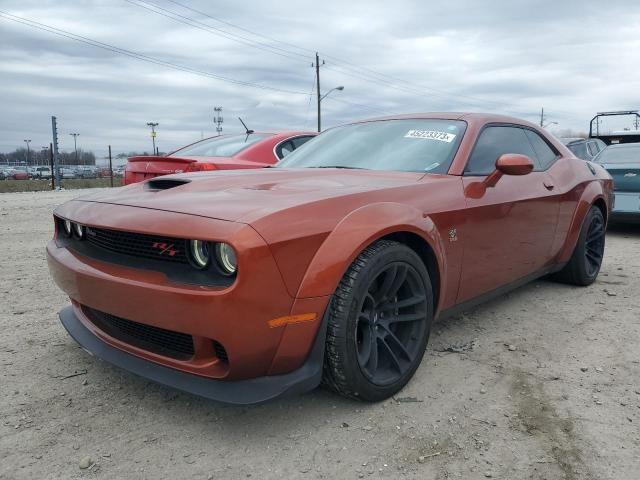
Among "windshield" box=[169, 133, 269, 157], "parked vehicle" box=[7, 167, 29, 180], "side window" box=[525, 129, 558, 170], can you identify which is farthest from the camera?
"parked vehicle" box=[7, 167, 29, 180]

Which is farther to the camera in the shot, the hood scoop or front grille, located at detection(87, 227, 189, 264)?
the hood scoop

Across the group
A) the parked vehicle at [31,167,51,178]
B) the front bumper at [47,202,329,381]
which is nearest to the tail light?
the front bumper at [47,202,329,381]

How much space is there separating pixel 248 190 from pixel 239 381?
851 mm

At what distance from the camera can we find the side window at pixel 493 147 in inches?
122

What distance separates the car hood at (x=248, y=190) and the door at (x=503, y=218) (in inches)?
16.6

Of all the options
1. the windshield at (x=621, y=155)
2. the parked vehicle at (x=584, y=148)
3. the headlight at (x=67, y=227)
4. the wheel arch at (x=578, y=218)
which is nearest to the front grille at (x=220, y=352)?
the headlight at (x=67, y=227)

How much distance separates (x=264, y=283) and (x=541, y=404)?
139 centimetres

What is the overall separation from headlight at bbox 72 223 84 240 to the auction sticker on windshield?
189 centimetres

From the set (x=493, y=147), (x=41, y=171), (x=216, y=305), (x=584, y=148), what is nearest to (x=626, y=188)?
(x=584, y=148)

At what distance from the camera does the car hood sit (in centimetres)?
206

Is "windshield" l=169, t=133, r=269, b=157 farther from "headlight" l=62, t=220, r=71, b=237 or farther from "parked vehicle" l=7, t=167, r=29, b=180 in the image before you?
"parked vehicle" l=7, t=167, r=29, b=180

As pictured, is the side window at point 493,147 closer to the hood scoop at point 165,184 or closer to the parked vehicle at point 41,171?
the hood scoop at point 165,184

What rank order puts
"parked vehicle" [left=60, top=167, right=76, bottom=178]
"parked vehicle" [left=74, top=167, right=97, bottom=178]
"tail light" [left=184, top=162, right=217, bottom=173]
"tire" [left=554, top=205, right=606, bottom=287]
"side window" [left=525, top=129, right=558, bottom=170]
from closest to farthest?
1. "side window" [left=525, top=129, right=558, bottom=170]
2. "tire" [left=554, top=205, right=606, bottom=287]
3. "tail light" [left=184, top=162, right=217, bottom=173]
4. "parked vehicle" [left=74, top=167, right=97, bottom=178]
5. "parked vehicle" [left=60, top=167, right=76, bottom=178]

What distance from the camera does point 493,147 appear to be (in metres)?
3.33
